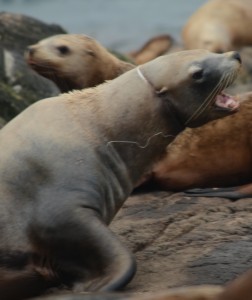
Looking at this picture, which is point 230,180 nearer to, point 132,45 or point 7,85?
point 7,85

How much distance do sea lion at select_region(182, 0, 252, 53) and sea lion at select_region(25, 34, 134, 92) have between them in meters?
7.77

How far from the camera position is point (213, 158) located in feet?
31.4

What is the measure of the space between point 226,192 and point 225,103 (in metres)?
1.55

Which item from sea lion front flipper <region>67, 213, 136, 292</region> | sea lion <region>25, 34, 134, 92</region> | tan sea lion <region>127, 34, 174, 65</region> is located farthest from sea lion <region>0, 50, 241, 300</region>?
tan sea lion <region>127, 34, 174, 65</region>

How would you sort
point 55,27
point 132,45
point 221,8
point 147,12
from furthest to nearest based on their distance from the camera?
1. point 147,12
2. point 132,45
3. point 221,8
4. point 55,27

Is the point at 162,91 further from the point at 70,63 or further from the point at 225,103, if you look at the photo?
the point at 70,63

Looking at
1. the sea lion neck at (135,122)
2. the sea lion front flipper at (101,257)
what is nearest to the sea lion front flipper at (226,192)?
the sea lion neck at (135,122)

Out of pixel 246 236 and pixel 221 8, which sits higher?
pixel 246 236

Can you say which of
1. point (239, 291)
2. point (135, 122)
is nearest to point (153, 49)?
point (135, 122)

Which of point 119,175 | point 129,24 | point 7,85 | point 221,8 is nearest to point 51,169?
point 119,175

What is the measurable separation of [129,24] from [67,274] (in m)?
18.3

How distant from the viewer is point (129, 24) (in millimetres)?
24969

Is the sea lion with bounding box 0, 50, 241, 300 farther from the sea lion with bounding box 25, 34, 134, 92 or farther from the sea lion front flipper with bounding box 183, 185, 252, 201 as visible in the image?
the sea lion with bounding box 25, 34, 134, 92

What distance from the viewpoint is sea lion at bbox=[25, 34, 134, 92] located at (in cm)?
1001
